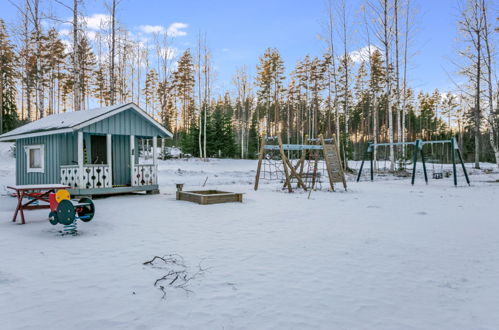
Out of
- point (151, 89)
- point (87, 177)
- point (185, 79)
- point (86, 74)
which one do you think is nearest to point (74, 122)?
point (87, 177)

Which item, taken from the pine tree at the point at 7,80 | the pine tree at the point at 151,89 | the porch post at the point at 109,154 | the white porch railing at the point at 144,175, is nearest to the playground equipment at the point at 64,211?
the porch post at the point at 109,154

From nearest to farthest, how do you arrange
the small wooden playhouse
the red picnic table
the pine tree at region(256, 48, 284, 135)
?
the red picnic table
the small wooden playhouse
the pine tree at region(256, 48, 284, 135)

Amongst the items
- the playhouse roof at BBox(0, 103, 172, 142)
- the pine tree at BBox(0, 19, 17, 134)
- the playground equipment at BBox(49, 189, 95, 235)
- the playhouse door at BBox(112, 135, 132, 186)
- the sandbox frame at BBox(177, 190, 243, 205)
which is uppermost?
the pine tree at BBox(0, 19, 17, 134)

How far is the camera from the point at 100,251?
193 inches

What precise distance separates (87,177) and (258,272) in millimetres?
9071

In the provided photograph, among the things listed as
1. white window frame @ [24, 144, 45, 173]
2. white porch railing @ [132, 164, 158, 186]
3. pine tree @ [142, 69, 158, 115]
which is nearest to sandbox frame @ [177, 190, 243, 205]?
white porch railing @ [132, 164, 158, 186]

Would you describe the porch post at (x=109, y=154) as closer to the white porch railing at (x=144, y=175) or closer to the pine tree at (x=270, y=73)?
the white porch railing at (x=144, y=175)

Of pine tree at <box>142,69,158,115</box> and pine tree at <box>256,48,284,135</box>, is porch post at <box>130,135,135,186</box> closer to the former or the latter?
pine tree at <box>256,48,284,135</box>

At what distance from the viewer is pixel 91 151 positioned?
1231 cm

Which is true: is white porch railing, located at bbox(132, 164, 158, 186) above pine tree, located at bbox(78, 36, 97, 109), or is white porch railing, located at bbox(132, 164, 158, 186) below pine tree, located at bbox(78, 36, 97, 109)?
below

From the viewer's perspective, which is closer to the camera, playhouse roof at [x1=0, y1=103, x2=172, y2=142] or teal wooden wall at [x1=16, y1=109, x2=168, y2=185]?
playhouse roof at [x1=0, y1=103, x2=172, y2=142]

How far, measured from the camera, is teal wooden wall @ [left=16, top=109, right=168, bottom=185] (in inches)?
449

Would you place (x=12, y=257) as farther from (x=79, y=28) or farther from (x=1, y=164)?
Answer: (x=1, y=164)

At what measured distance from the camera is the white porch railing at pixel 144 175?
12508 mm
